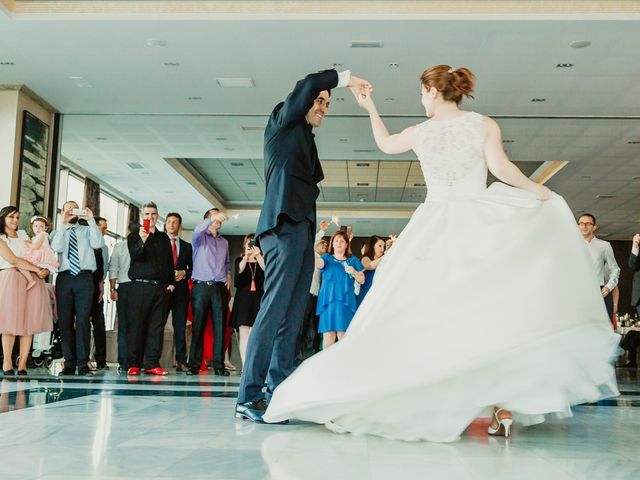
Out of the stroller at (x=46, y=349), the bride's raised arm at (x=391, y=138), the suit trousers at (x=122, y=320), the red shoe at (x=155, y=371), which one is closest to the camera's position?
the bride's raised arm at (x=391, y=138)

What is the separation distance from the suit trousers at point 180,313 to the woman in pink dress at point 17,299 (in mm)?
1217

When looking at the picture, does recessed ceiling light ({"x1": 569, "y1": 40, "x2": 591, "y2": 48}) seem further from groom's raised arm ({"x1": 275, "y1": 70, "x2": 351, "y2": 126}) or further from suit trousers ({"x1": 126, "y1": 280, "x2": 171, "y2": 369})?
groom's raised arm ({"x1": 275, "y1": 70, "x2": 351, "y2": 126})

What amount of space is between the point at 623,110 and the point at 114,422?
29.6 ft

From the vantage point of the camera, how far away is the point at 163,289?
22.2ft

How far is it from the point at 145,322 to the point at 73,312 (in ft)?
2.22

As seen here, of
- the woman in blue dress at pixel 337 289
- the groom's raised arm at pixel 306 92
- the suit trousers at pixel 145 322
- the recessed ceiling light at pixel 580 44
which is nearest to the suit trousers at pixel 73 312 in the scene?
the suit trousers at pixel 145 322

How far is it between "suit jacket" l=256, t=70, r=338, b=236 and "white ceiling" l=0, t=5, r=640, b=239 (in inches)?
170

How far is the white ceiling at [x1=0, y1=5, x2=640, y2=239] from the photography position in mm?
7352

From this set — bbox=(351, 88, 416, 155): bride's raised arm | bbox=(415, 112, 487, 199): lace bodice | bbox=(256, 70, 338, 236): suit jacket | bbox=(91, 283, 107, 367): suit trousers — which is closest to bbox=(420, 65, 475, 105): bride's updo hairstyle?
bbox=(415, 112, 487, 199): lace bodice

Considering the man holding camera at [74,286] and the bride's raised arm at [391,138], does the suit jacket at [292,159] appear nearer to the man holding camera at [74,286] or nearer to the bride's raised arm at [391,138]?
the bride's raised arm at [391,138]

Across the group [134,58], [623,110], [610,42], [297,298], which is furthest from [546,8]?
[297,298]

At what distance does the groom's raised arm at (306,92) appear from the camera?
294cm

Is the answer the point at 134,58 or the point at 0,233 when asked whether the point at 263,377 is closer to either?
the point at 0,233

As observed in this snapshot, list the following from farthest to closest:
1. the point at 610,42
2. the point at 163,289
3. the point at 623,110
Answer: the point at 623,110 → the point at 610,42 → the point at 163,289
